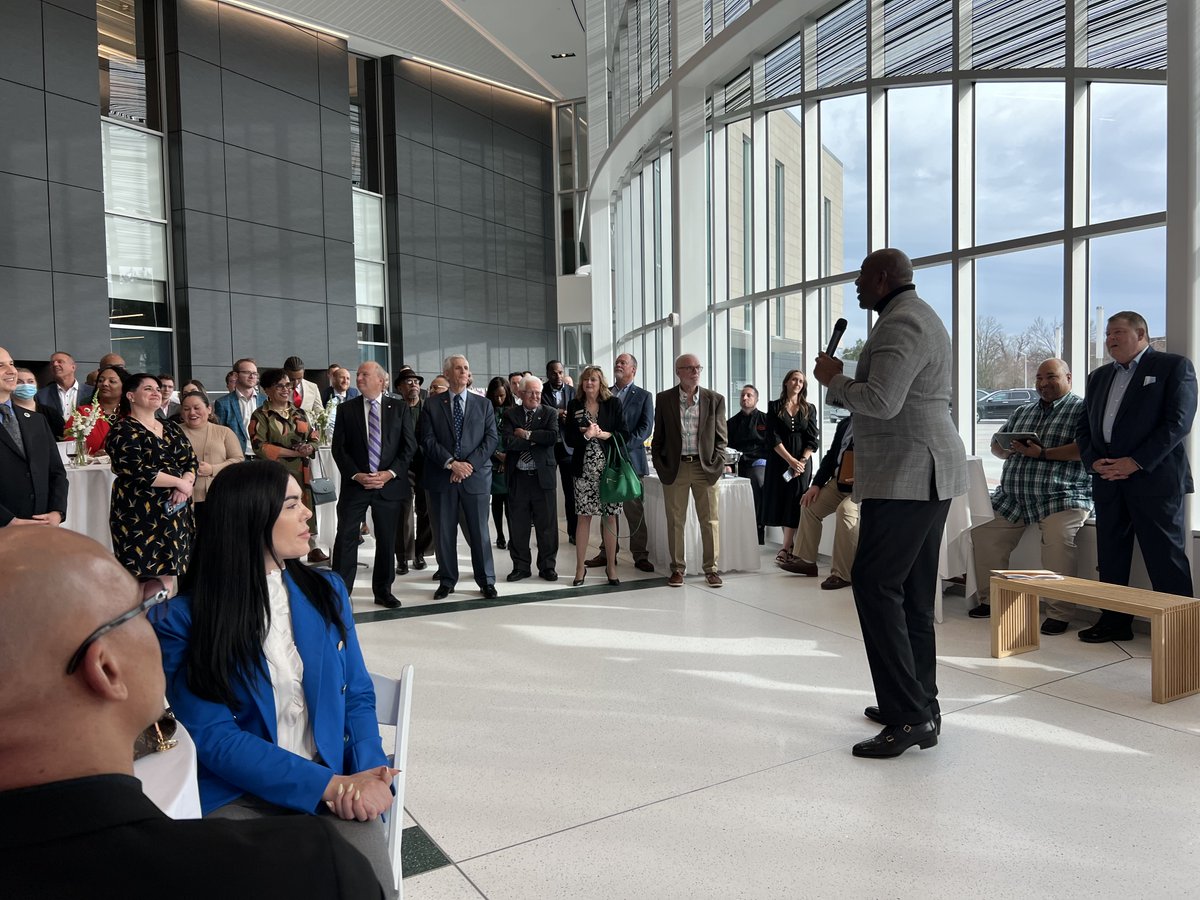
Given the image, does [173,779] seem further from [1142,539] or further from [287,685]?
[1142,539]

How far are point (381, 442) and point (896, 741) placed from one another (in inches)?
165

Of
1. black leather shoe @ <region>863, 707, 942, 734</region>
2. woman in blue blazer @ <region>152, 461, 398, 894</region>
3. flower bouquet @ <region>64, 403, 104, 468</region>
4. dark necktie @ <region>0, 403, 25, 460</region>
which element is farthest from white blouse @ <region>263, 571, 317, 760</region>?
flower bouquet @ <region>64, 403, 104, 468</region>

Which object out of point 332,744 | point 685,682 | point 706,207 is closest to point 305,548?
point 332,744

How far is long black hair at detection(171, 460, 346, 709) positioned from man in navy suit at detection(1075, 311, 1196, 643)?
14.7ft

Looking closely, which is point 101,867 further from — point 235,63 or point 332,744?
point 235,63

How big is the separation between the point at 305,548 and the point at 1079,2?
21.1 ft

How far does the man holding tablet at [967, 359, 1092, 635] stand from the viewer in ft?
17.7

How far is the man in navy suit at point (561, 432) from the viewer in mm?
7527

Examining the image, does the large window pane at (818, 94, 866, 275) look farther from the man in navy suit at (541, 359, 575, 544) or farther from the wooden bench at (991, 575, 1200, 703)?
the wooden bench at (991, 575, 1200, 703)

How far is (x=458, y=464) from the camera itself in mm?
6402

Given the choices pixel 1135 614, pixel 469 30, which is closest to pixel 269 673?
pixel 1135 614

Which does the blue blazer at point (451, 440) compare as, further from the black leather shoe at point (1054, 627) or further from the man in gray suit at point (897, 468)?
the black leather shoe at point (1054, 627)

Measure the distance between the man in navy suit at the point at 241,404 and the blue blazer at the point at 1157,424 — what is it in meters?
6.85

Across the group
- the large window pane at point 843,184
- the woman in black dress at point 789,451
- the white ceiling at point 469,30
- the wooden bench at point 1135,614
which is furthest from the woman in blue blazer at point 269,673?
the white ceiling at point 469,30
